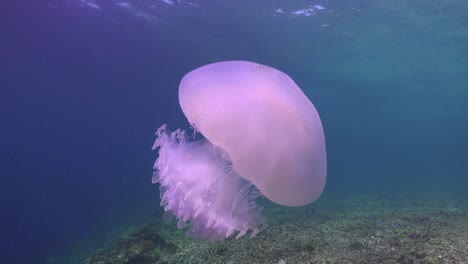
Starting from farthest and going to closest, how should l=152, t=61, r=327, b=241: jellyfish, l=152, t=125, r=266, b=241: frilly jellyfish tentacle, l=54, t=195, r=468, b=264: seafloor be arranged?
l=54, t=195, r=468, b=264: seafloor → l=152, t=125, r=266, b=241: frilly jellyfish tentacle → l=152, t=61, r=327, b=241: jellyfish

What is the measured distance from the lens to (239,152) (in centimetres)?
245

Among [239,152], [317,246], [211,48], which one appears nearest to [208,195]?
[239,152]

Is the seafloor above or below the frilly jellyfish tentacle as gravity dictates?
below

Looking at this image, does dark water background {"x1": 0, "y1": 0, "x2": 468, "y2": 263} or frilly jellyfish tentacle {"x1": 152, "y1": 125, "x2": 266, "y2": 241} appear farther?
dark water background {"x1": 0, "y1": 0, "x2": 468, "y2": 263}

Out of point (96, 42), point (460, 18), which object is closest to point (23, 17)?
point (96, 42)

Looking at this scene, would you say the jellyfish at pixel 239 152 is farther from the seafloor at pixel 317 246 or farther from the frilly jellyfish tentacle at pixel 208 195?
the seafloor at pixel 317 246

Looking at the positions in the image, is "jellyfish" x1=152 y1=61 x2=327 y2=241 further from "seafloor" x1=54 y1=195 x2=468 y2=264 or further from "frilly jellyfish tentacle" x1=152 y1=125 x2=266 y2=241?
"seafloor" x1=54 y1=195 x2=468 y2=264

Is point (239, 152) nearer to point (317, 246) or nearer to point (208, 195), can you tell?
point (208, 195)

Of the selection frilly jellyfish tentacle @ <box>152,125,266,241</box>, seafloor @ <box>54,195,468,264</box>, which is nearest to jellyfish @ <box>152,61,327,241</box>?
frilly jellyfish tentacle @ <box>152,125,266,241</box>

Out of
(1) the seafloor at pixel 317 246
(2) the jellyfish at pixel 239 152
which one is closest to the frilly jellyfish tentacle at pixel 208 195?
(2) the jellyfish at pixel 239 152

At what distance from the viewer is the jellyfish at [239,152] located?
2486 millimetres

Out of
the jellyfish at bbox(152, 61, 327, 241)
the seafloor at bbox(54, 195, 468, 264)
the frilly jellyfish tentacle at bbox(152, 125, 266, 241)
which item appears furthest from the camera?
the seafloor at bbox(54, 195, 468, 264)

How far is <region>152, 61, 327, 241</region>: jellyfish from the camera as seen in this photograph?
8.16 ft

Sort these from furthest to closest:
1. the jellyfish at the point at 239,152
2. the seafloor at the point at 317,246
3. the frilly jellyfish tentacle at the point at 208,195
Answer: the seafloor at the point at 317,246
the frilly jellyfish tentacle at the point at 208,195
the jellyfish at the point at 239,152
